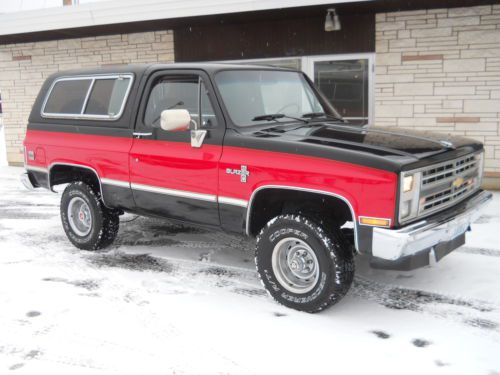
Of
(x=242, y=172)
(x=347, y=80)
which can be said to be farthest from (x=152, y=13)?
(x=242, y=172)

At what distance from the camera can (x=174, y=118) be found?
425 cm

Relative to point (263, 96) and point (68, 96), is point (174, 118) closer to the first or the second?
point (263, 96)

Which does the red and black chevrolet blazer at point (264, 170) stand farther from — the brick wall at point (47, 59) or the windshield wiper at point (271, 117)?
the brick wall at point (47, 59)

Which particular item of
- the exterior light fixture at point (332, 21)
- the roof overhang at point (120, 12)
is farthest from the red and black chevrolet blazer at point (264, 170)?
the exterior light fixture at point (332, 21)

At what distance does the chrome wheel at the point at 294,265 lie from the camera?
163 inches

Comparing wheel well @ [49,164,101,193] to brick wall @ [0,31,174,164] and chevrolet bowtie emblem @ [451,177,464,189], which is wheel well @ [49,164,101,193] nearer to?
chevrolet bowtie emblem @ [451,177,464,189]

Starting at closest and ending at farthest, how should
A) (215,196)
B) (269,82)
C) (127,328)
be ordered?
(127,328) < (215,196) < (269,82)

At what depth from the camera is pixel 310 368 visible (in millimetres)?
3273

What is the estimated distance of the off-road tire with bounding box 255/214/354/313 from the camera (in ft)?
12.8

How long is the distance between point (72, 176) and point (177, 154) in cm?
199

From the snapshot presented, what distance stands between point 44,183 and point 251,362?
383 centimetres

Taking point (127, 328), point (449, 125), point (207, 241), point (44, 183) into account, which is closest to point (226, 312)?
point (127, 328)

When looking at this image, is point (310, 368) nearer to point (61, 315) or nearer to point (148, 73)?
point (61, 315)

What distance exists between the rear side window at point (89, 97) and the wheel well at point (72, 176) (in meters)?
0.59
